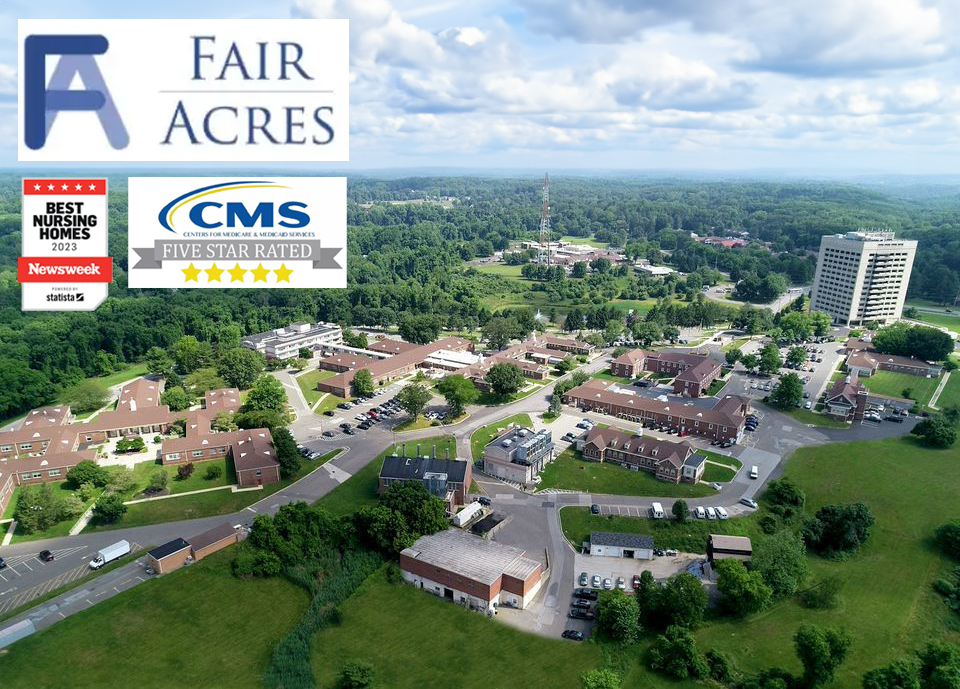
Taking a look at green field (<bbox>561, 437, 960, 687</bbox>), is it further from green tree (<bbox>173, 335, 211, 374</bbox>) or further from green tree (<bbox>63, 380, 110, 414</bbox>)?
green tree (<bbox>173, 335, 211, 374</bbox>)

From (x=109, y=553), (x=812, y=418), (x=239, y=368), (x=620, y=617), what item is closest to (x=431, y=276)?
(x=239, y=368)

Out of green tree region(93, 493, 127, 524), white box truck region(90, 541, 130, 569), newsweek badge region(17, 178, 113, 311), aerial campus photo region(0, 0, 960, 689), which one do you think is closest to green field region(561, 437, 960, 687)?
aerial campus photo region(0, 0, 960, 689)

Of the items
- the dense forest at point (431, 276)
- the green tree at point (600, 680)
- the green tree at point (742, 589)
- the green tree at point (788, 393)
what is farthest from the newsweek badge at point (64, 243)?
the green tree at point (788, 393)

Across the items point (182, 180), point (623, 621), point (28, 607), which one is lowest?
point (28, 607)

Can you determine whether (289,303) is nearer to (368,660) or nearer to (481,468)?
(481,468)

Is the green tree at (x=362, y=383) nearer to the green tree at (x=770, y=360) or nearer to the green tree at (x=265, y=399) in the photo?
the green tree at (x=265, y=399)

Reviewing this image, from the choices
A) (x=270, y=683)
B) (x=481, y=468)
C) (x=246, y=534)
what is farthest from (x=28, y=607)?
(x=481, y=468)

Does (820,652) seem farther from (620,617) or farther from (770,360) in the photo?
(770,360)
